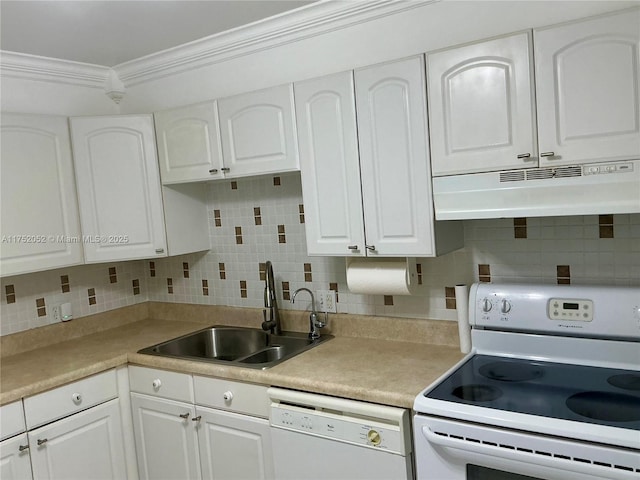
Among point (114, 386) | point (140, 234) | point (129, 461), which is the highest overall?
point (140, 234)

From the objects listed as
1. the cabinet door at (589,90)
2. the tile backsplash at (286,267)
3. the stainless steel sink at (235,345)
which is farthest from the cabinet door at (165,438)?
the cabinet door at (589,90)

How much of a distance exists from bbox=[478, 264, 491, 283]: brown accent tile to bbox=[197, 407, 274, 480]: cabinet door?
1032 mm

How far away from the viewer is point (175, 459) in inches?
101

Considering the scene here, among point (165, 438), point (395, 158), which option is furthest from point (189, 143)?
point (165, 438)

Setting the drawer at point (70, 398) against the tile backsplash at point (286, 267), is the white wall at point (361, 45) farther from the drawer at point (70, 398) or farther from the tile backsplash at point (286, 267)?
the drawer at point (70, 398)

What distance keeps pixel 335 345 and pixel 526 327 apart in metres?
0.84

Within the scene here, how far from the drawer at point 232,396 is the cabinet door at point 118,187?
829 mm

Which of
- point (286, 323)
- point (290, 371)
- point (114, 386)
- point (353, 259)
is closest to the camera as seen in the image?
point (290, 371)

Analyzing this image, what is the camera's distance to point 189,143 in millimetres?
2752

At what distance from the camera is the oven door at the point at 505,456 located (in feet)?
4.85

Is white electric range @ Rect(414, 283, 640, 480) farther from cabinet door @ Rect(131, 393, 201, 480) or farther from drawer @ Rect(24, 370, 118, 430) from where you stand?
drawer @ Rect(24, 370, 118, 430)

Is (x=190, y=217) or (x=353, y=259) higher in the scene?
(x=190, y=217)

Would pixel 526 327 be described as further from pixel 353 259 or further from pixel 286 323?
pixel 286 323

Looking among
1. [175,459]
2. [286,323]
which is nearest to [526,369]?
[286,323]
